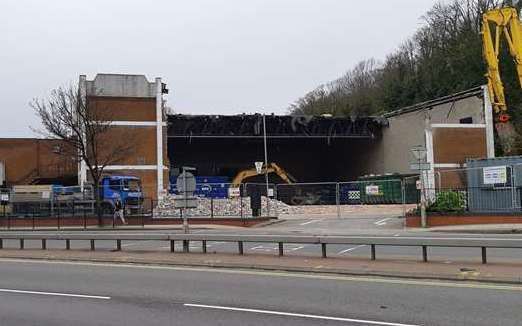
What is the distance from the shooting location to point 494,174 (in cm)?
3198

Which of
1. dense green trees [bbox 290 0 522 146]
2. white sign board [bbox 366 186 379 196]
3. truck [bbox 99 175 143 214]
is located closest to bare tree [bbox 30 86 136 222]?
truck [bbox 99 175 143 214]

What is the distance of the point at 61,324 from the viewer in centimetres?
912

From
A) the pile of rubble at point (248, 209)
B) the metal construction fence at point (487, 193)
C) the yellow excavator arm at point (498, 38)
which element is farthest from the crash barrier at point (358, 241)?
the yellow excavator arm at point (498, 38)

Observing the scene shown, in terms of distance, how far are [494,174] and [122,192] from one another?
23.9 metres

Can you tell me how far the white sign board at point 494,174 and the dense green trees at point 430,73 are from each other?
→ 2418 centimetres

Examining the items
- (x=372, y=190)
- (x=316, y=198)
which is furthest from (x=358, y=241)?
(x=316, y=198)

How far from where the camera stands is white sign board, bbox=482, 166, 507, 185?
3158 cm

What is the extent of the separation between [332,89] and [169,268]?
102 metres

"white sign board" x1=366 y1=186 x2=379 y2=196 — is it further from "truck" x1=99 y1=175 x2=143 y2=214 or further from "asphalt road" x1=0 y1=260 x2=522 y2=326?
"asphalt road" x1=0 y1=260 x2=522 y2=326

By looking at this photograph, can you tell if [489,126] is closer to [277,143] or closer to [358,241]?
[277,143]

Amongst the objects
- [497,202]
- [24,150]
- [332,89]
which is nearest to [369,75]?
[332,89]

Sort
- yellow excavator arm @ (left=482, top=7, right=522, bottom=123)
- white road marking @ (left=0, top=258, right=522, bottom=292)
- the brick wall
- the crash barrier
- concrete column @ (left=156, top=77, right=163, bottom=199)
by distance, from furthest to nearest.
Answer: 1. the brick wall
2. concrete column @ (left=156, top=77, right=163, bottom=199)
3. yellow excavator arm @ (left=482, top=7, right=522, bottom=123)
4. the crash barrier
5. white road marking @ (left=0, top=258, right=522, bottom=292)

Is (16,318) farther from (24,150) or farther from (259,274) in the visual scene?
(24,150)

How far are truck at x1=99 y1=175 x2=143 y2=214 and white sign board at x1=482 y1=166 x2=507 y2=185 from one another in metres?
21.9
